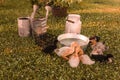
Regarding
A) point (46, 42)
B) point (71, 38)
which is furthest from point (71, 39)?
point (46, 42)

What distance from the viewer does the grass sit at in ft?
18.0

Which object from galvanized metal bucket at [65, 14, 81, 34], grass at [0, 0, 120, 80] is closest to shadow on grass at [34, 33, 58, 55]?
grass at [0, 0, 120, 80]

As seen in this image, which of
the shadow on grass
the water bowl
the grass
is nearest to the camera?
the grass

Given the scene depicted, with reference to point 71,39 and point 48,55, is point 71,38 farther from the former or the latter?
point 48,55

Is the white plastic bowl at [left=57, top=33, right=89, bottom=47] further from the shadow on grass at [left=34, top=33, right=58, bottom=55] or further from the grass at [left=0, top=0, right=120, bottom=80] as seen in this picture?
the grass at [left=0, top=0, right=120, bottom=80]

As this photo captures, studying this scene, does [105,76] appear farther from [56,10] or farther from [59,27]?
[56,10]

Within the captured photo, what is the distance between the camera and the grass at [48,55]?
5.48 meters

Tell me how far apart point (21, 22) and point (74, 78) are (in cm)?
272

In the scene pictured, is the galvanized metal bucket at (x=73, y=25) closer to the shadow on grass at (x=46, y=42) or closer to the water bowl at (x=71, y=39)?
the water bowl at (x=71, y=39)

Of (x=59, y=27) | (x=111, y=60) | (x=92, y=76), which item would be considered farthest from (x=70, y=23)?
(x=92, y=76)

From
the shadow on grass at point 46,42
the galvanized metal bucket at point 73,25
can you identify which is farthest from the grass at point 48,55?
the galvanized metal bucket at point 73,25

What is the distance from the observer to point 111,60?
20.1 feet

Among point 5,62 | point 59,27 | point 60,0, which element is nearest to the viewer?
point 5,62

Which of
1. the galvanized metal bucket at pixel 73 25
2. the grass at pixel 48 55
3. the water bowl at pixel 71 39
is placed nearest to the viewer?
the grass at pixel 48 55
